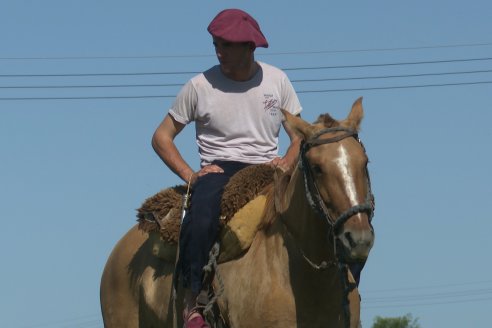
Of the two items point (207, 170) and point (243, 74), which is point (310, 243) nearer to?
point (207, 170)

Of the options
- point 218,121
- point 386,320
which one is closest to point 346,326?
point 218,121

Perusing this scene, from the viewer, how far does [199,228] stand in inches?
455

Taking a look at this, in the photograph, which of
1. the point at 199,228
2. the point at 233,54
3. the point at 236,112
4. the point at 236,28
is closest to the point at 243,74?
the point at 233,54

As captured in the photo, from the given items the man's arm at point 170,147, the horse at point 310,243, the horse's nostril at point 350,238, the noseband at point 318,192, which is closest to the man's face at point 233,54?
the man's arm at point 170,147

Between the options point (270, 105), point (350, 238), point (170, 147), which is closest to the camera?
point (350, 238)

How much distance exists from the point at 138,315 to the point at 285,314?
263cm

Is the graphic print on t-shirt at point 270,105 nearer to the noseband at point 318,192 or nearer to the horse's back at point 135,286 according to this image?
the noseband at point 318,192

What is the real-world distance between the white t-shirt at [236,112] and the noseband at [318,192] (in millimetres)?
1269

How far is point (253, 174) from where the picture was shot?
11.7 m

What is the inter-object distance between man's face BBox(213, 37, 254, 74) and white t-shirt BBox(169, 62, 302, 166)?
0.16 meters

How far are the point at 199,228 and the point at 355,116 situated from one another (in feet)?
5.15

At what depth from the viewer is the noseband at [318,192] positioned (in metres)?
10.0

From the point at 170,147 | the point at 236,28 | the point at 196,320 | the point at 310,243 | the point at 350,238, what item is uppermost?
the point at 236,28

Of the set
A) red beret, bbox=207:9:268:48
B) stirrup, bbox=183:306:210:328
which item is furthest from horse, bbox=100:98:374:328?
red beret, bbox=207:9:268:48
